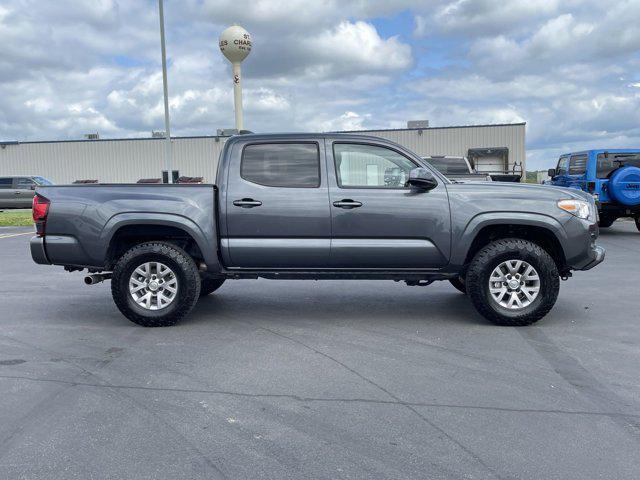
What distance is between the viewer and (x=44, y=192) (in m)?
6.16

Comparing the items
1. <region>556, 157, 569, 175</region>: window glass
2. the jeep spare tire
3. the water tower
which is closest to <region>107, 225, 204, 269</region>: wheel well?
the jeep spare tire

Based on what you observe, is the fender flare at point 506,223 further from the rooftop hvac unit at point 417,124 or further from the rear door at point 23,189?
the rooftop hvac unit at point 417,124

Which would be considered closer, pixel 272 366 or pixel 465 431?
pixel 465 431

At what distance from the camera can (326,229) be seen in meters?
5.98

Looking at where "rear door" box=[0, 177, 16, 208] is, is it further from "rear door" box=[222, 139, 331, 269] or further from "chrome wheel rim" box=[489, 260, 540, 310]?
"chrome wheel rim" box=[489, 260, 540, 310]

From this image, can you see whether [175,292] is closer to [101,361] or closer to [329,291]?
[101,361]

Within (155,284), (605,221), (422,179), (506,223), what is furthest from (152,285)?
(605,221)

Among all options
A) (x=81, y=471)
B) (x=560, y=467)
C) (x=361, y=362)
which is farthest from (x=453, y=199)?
(x=81, y=471)

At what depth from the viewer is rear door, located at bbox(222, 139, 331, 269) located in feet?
19.6

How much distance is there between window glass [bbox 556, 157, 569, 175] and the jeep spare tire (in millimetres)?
2533

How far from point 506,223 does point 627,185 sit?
8595 mm

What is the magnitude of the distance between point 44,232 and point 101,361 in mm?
1828

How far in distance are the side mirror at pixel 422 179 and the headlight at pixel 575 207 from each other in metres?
1.28

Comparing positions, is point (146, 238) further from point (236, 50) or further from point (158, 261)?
point (236, 50)
